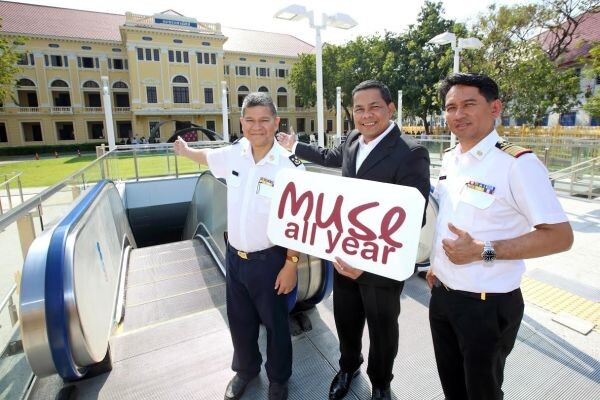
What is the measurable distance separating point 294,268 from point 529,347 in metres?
2.05

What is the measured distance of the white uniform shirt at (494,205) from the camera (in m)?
1.55

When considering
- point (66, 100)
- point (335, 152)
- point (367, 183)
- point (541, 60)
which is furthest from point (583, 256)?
point (66, 100)

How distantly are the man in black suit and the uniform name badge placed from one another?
51 centimetres

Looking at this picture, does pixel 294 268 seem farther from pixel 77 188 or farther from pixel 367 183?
pixel 77 188

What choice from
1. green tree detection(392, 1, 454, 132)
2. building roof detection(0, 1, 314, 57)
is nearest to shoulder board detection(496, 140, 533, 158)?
green tree detection(392, 1, 454, 132)

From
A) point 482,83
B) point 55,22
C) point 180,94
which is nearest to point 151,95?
point 180,94

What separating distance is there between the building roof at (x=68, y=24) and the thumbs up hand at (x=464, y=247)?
48.7 metres

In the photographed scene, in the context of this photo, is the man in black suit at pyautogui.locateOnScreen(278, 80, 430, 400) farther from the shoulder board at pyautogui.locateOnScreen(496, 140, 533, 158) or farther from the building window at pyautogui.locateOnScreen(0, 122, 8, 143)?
the building window at pyautogui.locateOnScreen(0, 122, 8, 143)

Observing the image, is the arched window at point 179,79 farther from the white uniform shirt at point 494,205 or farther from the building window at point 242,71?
the white uniform shirt at point 494,205

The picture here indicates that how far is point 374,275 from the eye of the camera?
2.11 meters

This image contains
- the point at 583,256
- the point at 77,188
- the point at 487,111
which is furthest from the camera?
the point at 583,256

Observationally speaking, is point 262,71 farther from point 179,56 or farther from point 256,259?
point 256,259

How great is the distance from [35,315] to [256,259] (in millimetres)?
1223

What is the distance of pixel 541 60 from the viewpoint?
1897 cm
